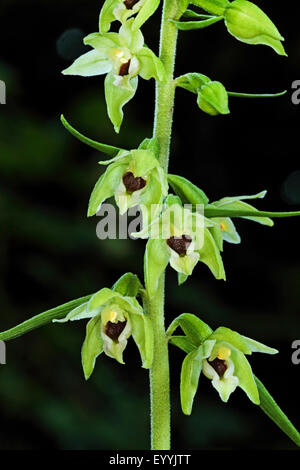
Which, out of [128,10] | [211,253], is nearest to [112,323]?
[211,253]

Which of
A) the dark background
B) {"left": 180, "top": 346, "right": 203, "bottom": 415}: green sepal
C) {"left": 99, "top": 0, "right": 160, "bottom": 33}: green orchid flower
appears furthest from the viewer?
the dark background

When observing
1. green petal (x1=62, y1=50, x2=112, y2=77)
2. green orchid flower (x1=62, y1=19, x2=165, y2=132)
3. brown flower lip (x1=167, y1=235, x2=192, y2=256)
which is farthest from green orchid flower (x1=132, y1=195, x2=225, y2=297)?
green petal (x1=62, y1=50, x2=112, y2=77)

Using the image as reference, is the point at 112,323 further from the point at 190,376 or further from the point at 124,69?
the point at 124,69

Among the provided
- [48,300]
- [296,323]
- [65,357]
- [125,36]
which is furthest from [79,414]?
[125,36]

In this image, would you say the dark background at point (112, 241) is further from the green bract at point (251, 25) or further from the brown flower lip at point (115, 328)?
the green bract at point (251, 25)

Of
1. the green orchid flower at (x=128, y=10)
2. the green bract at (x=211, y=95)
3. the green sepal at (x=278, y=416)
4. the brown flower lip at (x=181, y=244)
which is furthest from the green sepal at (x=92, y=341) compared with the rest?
the green orchid flower at (x=128, y=10)

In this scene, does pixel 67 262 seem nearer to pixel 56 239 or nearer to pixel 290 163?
pixel 56 239

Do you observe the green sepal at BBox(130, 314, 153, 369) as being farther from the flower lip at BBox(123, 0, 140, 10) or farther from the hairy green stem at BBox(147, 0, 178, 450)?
the flower lip at BBox(123, 0, 140, 10)
